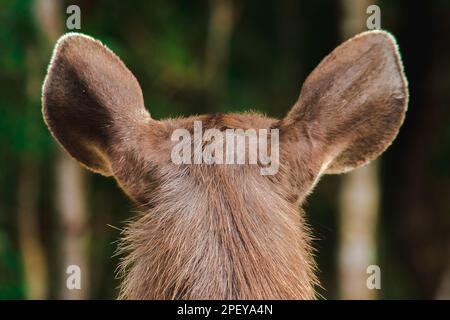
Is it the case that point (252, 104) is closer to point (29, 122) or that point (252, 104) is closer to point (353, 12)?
point (353, 12)

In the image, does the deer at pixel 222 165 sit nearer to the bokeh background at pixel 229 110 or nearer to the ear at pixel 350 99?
the ear at pixel 350 99

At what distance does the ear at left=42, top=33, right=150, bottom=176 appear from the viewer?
3475 mm

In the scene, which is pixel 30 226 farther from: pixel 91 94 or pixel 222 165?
pixel 222 165

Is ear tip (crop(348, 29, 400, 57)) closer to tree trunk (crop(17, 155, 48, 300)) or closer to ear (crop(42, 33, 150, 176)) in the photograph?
ear (crop(42, 33, 150, 176))

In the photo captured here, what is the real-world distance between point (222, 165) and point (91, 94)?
2.34 feet

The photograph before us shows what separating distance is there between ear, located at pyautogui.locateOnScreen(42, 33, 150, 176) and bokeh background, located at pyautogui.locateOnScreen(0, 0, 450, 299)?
6.03 meters

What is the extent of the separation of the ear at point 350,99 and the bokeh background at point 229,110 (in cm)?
647

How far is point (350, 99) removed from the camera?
344 cm

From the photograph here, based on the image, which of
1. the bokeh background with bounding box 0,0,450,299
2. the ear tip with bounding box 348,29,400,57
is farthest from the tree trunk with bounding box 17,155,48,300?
the ear tip with bounding box 348,29,400,57

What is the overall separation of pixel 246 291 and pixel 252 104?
33.1 feet

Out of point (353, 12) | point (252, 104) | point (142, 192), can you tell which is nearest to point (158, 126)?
point (142, 192)

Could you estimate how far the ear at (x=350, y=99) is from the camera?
3408 mm

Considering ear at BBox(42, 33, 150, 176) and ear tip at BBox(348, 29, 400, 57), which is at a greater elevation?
ear tip at BBox(348, 29, 400, 57)

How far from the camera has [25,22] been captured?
30.9 ft
